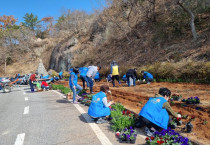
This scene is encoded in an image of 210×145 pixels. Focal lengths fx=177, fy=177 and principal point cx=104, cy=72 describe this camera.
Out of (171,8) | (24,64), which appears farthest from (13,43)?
(171,8)

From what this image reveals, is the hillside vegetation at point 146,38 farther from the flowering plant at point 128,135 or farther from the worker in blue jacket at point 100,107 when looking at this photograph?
the flowering plant at point 128,135

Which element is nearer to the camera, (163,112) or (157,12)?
(163,112)

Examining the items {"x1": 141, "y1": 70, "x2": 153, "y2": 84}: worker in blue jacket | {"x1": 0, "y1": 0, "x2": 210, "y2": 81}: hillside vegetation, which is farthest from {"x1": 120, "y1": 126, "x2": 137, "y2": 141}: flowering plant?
{"x1": 141, "y1": 70, "x2": 153, "y2": 84}: worker in blue jacket

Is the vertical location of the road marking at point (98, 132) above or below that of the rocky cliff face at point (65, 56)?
below

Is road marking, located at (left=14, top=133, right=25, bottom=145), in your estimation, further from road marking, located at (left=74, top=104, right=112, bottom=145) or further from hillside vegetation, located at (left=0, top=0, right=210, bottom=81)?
hillside vegetation, located at (left=0, top=0, right=210, bottom=81)

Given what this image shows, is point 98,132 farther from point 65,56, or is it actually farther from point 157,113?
point 65,56

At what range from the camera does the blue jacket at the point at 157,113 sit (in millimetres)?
4172

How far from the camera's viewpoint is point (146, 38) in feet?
69.9

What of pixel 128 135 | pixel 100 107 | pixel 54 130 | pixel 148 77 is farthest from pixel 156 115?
pixel 148 77

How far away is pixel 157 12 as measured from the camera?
23266 mm

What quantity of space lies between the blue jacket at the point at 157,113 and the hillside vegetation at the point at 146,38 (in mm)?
7507

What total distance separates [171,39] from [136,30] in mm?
6618

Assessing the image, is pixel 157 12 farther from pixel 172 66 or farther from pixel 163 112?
pixel 163 112

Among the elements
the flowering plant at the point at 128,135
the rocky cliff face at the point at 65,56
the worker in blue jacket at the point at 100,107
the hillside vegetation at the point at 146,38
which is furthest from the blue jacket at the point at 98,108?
the rocky cliff face at the point at 65,56
